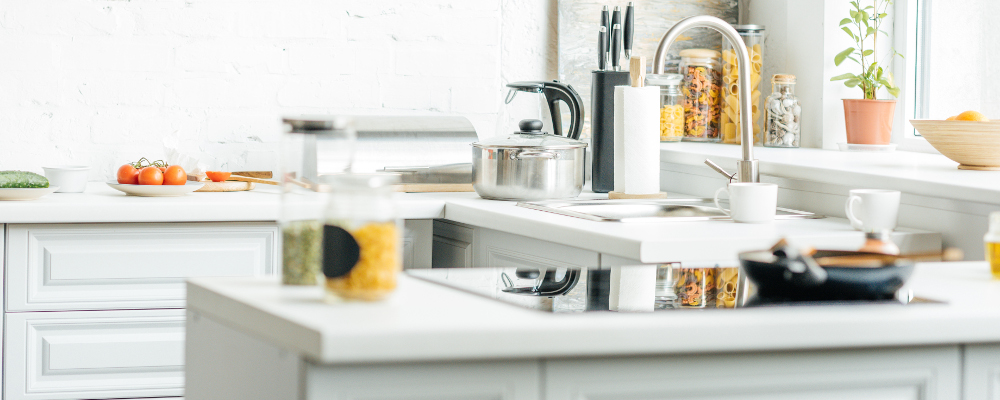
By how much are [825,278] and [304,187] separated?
1.82 feet

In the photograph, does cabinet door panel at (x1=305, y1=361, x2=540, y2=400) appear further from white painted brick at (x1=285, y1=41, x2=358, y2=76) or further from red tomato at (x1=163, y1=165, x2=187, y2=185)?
white painted brick at (x1=285, y1=41, x2=358, y2=76)

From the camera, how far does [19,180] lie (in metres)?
2.22

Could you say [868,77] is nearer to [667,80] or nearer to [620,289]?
[667,80]

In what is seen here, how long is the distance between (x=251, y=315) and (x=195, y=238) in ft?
4.15

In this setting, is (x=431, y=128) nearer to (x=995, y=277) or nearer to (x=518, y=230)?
(x=518, y=230)

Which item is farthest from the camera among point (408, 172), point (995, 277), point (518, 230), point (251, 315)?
point (408, 172)

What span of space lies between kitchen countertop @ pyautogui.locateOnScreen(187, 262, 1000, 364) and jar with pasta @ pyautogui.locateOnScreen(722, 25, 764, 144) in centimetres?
179

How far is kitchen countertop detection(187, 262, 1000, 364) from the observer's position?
969mm

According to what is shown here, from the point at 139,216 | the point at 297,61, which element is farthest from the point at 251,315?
the point at 297,61

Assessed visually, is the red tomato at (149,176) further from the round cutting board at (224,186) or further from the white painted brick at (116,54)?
the white painted brick at (116,54)

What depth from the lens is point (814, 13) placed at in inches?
108

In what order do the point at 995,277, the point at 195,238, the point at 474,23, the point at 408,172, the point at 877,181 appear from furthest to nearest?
the point at 474,23
the point at 408,172
the point at 195,238
the point at 877,181
the point at 995,277

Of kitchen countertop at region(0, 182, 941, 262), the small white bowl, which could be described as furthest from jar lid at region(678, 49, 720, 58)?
the small white bowl

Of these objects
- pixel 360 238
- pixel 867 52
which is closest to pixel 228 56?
pixel 867 52
